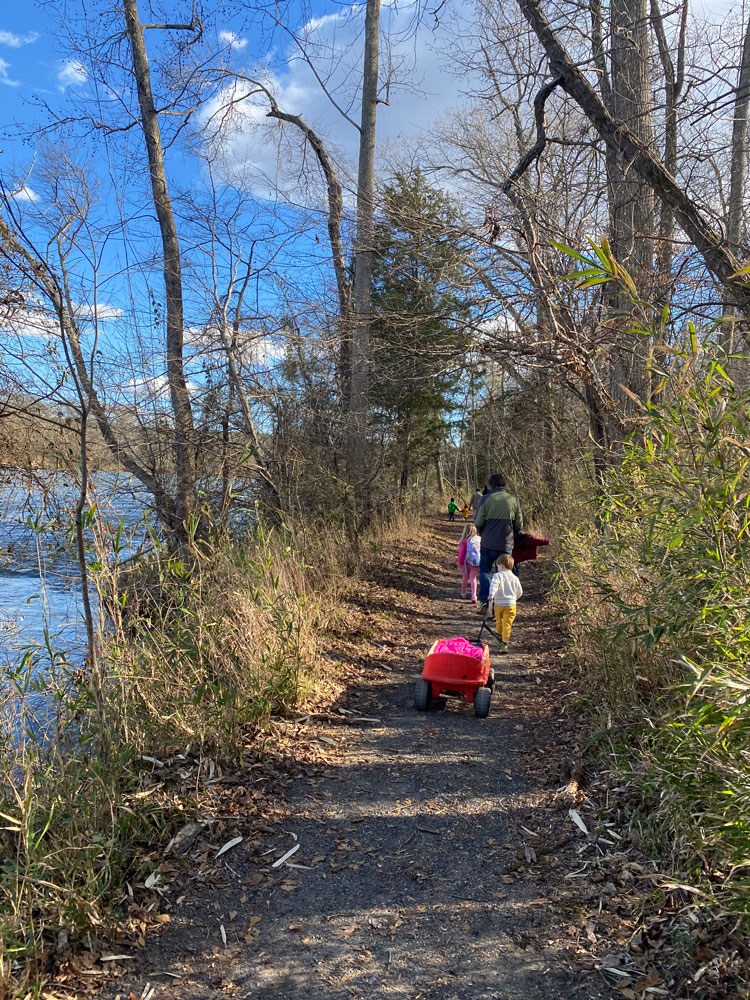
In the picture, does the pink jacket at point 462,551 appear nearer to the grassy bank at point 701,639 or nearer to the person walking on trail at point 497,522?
the person walking on trail at point 497,522

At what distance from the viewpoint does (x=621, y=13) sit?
6.09 metres

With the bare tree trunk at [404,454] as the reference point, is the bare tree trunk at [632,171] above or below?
above

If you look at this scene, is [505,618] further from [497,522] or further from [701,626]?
[701,626]

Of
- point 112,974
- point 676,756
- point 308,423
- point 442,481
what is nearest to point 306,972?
point 112,974

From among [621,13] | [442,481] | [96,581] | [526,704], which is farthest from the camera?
[442,481]

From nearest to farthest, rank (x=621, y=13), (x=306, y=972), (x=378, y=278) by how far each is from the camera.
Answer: (x=306, y=972) < (x=621, y=13) < (x=378, y=278)

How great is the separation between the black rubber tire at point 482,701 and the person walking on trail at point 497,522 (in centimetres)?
254

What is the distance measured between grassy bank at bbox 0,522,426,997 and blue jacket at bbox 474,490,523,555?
272 centimetres

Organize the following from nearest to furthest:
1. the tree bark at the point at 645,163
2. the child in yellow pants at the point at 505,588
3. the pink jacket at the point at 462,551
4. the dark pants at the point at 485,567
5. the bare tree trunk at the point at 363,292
A: the tree bark at the point at 645,163 < the child in yellow pants at the point at 505,588 < the dark pants at the point at 485,567 < the pink jacket at the point at 462,551 < the bare tree trunk at the point at 363,292

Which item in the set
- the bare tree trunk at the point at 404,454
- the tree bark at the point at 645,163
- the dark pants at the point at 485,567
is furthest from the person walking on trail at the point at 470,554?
the bare tree trunk at the point at 404,454

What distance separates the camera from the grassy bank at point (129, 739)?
9.19 ft

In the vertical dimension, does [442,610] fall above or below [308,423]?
below

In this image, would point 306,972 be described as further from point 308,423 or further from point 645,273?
point 308,423

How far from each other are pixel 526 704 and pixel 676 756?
2.51 metres
